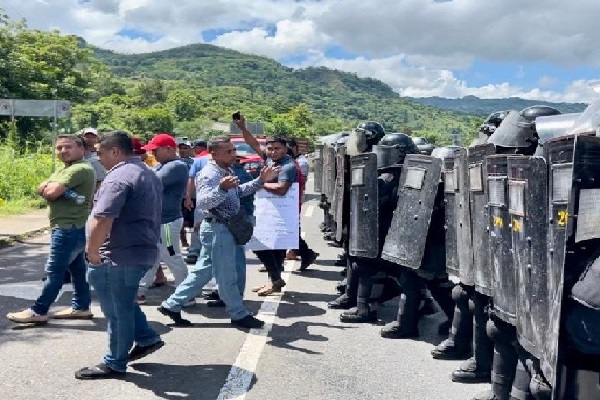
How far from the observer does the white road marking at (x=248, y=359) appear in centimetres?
479

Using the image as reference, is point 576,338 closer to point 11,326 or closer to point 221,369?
point 221,369

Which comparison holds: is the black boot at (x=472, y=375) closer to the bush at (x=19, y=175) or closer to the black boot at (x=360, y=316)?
the black boot at (x=360, y=316)

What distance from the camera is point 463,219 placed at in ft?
16.0

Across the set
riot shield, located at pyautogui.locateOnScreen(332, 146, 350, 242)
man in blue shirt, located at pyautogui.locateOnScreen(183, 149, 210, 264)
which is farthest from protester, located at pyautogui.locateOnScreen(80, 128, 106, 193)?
riot shield, located at pyautogui.locateOnScreen(332, 146, 350, 242)

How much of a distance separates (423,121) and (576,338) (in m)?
199

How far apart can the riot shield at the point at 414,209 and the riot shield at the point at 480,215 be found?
896mm

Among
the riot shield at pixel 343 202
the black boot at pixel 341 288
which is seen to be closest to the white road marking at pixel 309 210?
the black boot at pixel 341 288

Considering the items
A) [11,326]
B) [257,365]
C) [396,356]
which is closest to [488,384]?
[396,356]

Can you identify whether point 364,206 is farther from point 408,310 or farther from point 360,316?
point 360,316

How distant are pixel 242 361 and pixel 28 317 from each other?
2.27 metres

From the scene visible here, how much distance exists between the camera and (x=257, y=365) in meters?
5.38

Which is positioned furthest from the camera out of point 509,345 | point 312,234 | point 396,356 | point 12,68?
point 12,68

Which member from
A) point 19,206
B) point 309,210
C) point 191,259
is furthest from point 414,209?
point 309,210

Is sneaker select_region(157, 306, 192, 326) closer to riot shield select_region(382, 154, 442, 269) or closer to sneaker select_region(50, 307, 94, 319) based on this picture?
sneaker select_region(50, 307, 94, 319)
